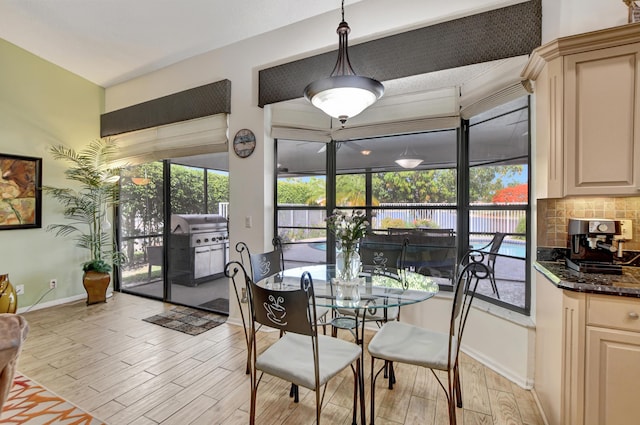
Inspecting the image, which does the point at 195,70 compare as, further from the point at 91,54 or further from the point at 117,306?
the point at 117,306

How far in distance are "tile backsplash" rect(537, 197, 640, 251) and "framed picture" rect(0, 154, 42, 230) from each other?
567cm

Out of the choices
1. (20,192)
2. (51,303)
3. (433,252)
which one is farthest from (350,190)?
(51,303)

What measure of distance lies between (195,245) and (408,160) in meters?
3.05

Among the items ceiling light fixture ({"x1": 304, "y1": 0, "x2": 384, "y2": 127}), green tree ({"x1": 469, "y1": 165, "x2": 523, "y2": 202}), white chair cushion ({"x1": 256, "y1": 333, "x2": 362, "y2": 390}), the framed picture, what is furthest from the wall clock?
the framed picture

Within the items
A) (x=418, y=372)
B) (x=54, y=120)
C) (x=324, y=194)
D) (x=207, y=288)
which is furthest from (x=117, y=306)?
(x=418, y=372)

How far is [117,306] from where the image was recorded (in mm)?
4082

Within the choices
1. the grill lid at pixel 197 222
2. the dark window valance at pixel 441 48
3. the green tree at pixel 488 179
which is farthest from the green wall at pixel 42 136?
the green tree at pixel 488 179

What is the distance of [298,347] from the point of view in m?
1.82

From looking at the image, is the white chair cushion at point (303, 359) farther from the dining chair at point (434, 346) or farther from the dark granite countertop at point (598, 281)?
the dark granite countertop at point (598, 281)

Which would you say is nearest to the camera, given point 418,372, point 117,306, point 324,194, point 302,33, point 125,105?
point 418,372

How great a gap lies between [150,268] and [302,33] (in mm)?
3902

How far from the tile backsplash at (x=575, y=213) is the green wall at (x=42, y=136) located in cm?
569

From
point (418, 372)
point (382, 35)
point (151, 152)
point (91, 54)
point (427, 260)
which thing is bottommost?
point (418, 372)

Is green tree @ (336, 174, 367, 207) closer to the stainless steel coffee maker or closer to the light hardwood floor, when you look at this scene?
the light hardwood floor
